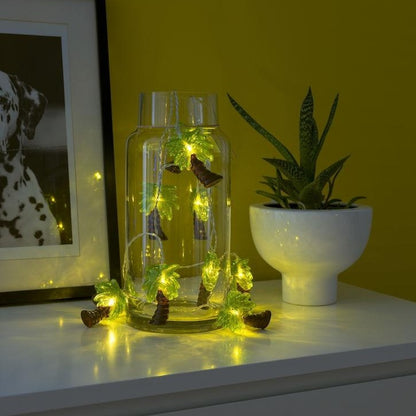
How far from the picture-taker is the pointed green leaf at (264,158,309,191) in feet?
3.09

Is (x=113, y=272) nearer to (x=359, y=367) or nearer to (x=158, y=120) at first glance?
(x=158, y=120)

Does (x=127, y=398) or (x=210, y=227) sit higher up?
(x=210, y=227)

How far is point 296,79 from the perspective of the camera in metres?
1.18

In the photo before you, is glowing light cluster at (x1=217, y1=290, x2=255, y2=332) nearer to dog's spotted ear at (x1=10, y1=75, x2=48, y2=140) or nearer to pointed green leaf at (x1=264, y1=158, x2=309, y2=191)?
pointed green leaf at (x1=264, y1=158, x2=309, y2=191)

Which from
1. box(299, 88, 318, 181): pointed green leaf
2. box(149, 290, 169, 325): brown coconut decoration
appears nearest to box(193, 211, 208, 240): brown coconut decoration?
box(149, 290, 169, 325): brown coconut decoration

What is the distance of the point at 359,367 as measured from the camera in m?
0.74

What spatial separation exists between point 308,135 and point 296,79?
27 cm

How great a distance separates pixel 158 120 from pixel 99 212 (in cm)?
22

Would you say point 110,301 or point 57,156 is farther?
point 57,156

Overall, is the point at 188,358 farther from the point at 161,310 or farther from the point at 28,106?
the point at 28,106

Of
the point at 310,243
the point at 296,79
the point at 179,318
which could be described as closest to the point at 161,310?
the point at 179,318

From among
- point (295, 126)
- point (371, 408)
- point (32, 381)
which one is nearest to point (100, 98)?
point (295, 126)

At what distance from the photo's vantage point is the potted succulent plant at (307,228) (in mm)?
911

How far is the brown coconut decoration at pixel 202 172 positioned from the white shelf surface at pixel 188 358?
0.20 m
